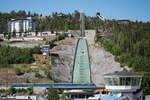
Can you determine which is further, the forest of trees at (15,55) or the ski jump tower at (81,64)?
the forest of trees at (15,55)

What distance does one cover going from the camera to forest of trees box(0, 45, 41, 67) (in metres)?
114

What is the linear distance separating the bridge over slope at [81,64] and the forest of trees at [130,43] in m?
4.87

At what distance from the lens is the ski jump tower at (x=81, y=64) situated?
110m

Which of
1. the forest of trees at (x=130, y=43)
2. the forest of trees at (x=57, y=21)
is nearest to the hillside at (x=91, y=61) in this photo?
the forest of trees at (x=130, y=43)

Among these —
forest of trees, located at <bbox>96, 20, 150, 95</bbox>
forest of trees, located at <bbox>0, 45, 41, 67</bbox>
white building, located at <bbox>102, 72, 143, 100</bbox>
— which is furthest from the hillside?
white building, located at <bbox>102, 72, 143, 100</bbox>

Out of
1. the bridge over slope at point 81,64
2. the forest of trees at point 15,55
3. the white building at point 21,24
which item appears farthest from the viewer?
the white building at point 21,24

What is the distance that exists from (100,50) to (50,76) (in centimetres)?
2093

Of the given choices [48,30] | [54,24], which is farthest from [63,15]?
[48,30]

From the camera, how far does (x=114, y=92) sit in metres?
51.4

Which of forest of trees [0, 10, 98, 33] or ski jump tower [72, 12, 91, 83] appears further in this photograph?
forest of trees [0, 10, 98, 33]

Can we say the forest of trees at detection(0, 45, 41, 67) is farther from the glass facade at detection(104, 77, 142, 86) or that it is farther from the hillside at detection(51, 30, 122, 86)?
the glass facade at detection(104, 77, 142, 86)

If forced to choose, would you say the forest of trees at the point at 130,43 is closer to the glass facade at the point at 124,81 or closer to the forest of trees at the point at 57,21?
the forest of trees at the point at 57,21

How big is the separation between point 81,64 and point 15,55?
1503 cm

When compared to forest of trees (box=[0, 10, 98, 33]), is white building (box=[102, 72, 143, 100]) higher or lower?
lower
